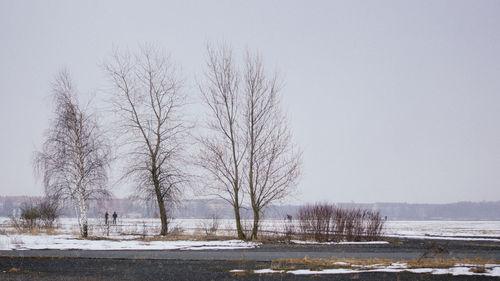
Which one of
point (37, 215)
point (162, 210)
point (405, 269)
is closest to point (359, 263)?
point (405, 269)

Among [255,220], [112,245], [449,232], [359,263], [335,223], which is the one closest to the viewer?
[359,263]

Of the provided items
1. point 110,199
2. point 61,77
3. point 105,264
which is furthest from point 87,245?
point 61,77

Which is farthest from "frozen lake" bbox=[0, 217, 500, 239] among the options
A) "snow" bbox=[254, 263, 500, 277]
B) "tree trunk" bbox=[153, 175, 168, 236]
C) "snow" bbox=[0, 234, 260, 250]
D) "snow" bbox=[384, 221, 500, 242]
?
"snow" bbox=[254, 263, 500, 277]

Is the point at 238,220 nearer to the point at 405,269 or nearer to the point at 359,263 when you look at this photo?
the point at 359,263

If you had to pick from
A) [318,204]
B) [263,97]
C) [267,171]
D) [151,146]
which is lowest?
[318,204]

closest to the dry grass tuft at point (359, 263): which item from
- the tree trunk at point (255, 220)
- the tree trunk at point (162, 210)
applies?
the tree trunk at point (255, 220)

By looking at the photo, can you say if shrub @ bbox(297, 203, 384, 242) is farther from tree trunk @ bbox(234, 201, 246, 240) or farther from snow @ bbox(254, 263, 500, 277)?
snow @ bbox(254, 263, 500, 277)

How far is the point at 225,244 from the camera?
26469 mm

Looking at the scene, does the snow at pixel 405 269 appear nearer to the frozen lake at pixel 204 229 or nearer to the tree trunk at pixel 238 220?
the tree trunk at pixel 238 220

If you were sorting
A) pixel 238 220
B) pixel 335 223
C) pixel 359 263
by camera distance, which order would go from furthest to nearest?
pixel 335 223, pixel 238 220, pixel 359 263

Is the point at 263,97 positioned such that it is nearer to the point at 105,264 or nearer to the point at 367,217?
the point at 367,217

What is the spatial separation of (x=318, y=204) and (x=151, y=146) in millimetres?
12240

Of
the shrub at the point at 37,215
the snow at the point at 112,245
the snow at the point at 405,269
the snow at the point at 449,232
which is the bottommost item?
the snow at the point at 449,232

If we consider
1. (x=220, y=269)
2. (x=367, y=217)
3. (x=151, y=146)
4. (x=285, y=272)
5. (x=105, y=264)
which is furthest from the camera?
(x=151, y=146)
